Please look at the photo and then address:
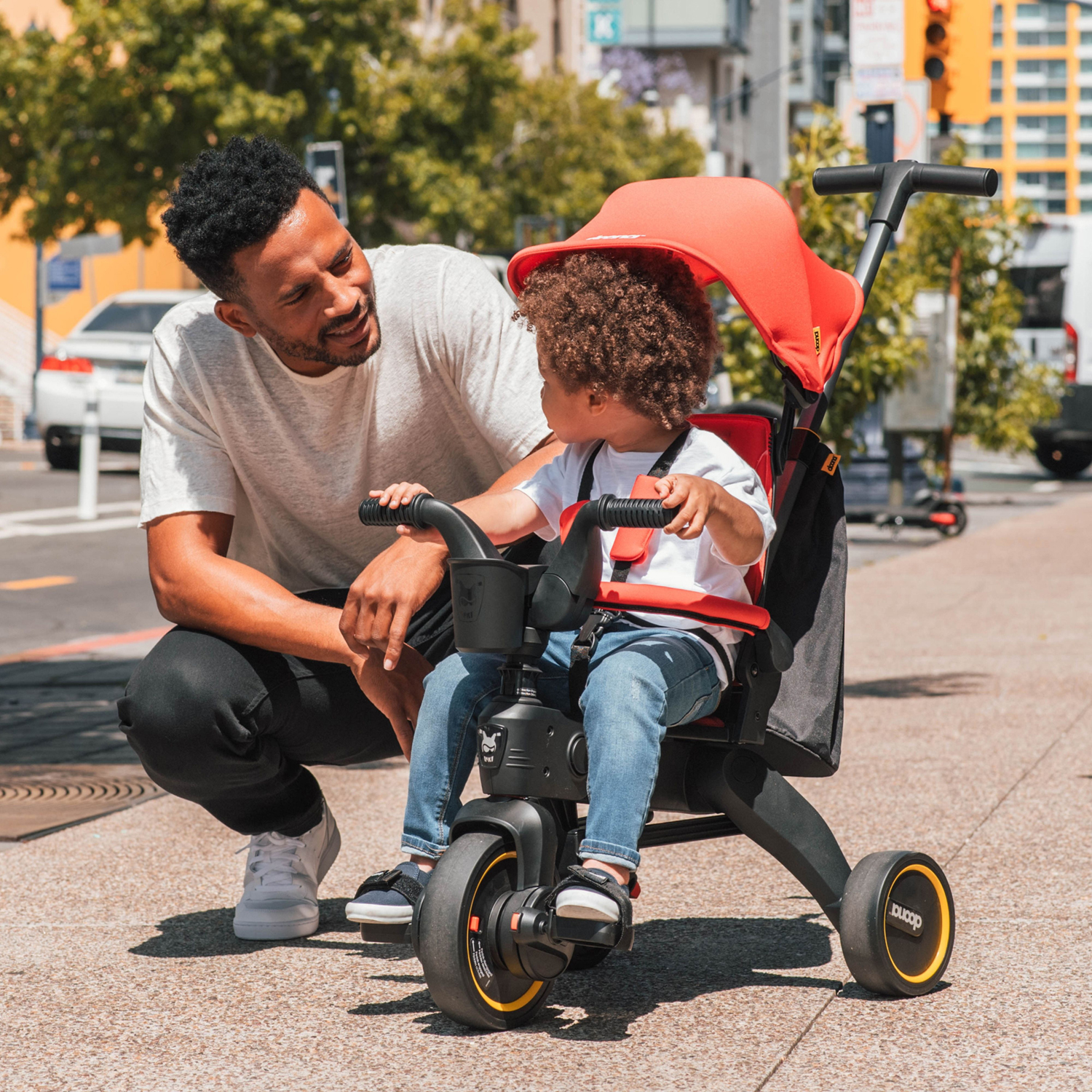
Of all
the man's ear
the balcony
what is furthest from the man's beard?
the balcony

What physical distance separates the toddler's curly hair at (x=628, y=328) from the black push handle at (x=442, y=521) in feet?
0.95

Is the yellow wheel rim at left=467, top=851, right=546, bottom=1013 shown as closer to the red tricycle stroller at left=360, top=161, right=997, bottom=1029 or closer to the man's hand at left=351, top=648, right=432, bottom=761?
the red tricycle stroller at left=360, top=161, right=997, bottom=1029

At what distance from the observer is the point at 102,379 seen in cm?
1606

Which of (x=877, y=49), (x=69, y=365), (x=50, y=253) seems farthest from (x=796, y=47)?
(x=877, y=49)

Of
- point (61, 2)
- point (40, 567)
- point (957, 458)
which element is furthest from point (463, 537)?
point (957, 458)

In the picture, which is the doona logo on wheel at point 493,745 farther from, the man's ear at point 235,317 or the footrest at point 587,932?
the man's ear at point 235,317

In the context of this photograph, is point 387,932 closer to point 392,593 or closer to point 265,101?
point 392,593

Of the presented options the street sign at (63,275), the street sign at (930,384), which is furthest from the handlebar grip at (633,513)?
the street sign at (63,275)

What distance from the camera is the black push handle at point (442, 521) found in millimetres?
2723

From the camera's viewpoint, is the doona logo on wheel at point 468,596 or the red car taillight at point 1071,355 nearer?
the doona logo on wheel at point 468,596

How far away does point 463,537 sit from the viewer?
2725 mm

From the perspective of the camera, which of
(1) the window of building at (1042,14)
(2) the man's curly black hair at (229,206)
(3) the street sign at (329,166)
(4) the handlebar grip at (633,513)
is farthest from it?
(1) the window of building at (1042,14)

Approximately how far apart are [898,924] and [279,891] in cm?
118

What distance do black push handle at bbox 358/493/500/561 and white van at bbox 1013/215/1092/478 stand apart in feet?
66.0
